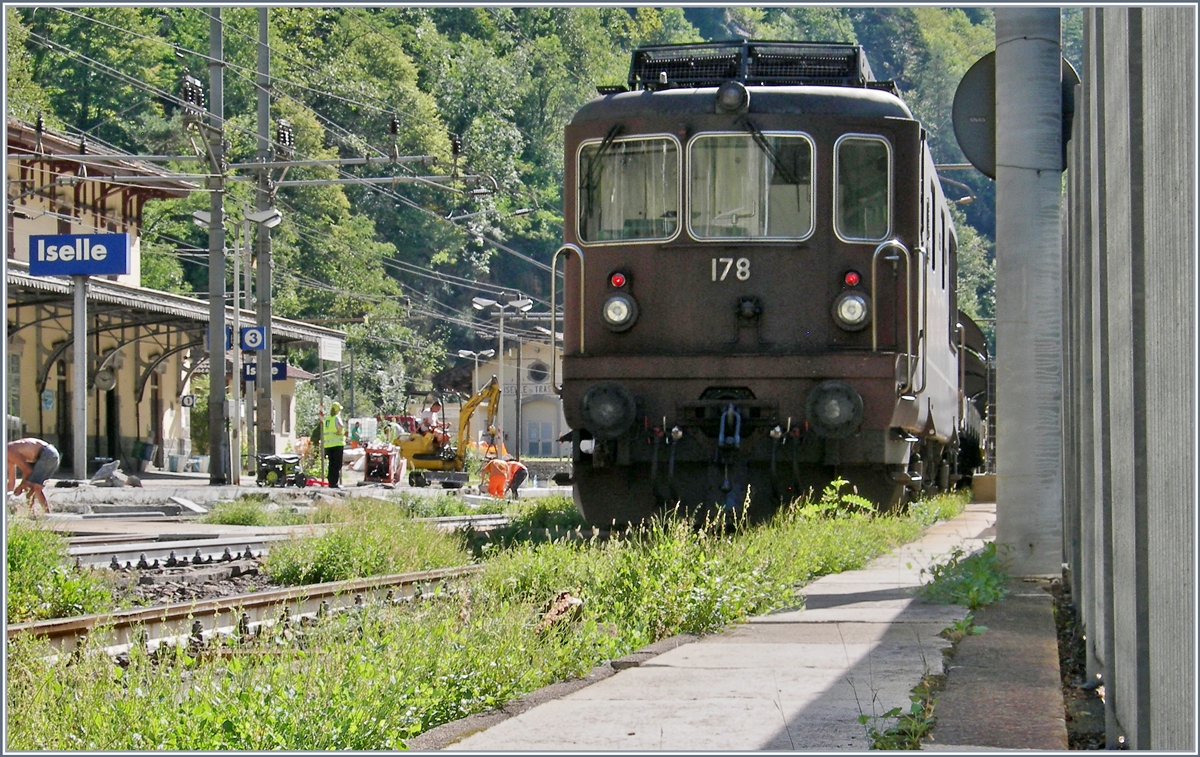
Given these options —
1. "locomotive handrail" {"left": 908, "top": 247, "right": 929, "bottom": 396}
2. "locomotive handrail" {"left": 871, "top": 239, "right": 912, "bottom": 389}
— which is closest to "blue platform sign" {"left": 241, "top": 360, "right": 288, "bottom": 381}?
"locomotive handrail" {"left": 908, "top": 247, "right": 929, "bottom": 396}

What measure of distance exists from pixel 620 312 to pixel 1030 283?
3.87 m

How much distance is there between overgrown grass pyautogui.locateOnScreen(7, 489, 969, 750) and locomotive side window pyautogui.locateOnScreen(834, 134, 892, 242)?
3470mm

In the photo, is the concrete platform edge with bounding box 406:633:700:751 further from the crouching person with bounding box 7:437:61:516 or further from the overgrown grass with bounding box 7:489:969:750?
the crouching person with bounding box 7:437:61:516

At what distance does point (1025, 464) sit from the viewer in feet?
30.5

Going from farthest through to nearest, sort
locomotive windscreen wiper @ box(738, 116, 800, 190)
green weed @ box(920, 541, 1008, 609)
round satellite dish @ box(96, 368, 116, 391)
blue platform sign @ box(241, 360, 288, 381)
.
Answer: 1. round satellite dish @ box(96, 368, 116, 391)
2. blue platform sign @ box(241, 360, 288, 381)
3. locomotive windscreen wiper @ box(738, 116, 800, 190)
4. green weed @ box(920, 541, 1008, 609)

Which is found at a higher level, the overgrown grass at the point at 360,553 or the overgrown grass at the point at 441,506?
the overgrown grass at the point at 360,553

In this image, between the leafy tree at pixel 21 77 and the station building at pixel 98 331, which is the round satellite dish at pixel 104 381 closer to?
the station building at pixel 98 331

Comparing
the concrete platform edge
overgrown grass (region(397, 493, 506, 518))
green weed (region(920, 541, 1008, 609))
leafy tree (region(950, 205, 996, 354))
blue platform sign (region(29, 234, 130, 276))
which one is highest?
leafy tree (region(950, 205, 996, 354))

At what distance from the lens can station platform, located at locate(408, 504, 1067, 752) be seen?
4.47 metres

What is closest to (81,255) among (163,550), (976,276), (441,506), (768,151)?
(441,506)

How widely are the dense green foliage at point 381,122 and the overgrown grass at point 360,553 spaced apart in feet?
148

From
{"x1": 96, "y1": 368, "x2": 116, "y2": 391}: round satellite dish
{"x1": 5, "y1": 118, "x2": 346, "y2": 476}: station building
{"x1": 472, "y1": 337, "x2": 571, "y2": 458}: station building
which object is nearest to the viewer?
{"x1": 5, "y1": 118, "x2": 346, "y2": 476}: station building

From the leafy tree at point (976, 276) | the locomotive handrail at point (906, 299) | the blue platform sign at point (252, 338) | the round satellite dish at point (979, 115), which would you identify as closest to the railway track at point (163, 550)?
the locomotive handrail at point (906, 299)

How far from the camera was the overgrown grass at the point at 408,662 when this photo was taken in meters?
4.57
